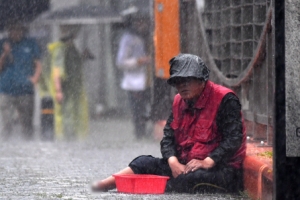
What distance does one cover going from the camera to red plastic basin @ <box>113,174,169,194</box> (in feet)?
26.6

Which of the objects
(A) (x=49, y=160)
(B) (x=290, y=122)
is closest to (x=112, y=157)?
(A) (x=49, y=160)

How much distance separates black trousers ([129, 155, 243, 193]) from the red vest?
12cm

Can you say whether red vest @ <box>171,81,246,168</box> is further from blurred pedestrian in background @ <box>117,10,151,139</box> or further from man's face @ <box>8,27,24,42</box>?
blurred pedestrian in background @ <box>117,10,151,139</box>

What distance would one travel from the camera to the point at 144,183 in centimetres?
813

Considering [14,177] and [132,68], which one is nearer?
[14,177]

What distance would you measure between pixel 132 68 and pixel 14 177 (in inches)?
304

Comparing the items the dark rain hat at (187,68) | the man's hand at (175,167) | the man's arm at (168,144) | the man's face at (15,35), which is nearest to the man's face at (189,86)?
the dark rain hat at (187,68)

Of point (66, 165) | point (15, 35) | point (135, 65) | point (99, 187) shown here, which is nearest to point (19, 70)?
point (15, 35)

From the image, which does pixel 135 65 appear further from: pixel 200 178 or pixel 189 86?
pixel 200 178

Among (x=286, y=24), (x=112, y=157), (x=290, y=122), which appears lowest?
(x=112, y=157)

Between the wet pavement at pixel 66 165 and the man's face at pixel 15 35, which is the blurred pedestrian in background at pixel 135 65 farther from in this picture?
the man's face at pixel 15 35

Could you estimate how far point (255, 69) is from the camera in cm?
1027

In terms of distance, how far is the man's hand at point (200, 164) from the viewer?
8.02 m

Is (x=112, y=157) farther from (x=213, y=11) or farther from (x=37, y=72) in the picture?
(x=37, y=72)
